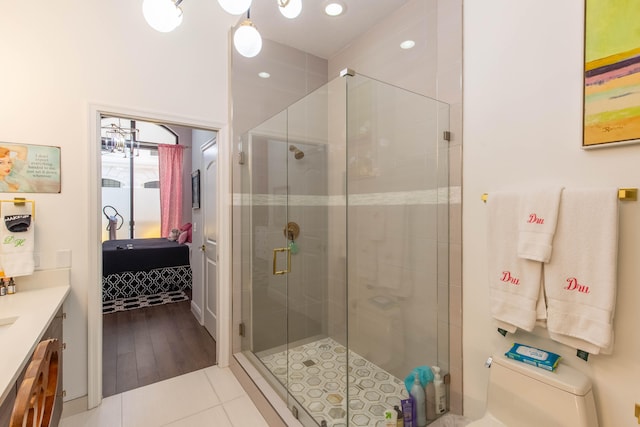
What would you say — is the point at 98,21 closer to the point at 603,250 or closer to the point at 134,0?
the point at 134,0

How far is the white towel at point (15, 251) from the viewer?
6.10 ft

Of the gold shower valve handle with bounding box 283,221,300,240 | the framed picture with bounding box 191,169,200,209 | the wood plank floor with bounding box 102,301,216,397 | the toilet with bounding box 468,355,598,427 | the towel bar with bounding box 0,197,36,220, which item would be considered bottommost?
the wood plank floor with bounding box 102,301,216,397

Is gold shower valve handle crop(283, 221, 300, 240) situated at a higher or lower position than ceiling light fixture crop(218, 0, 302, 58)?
lower

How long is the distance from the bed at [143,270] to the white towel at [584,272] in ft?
16.7

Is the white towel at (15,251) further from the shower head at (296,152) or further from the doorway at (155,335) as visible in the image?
the shower head at (296,152)

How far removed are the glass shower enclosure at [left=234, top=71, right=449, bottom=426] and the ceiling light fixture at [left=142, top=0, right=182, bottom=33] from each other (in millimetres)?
935

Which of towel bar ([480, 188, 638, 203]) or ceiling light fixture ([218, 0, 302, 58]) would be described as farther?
ceiling light fixture ([218, 0, 302, 58])

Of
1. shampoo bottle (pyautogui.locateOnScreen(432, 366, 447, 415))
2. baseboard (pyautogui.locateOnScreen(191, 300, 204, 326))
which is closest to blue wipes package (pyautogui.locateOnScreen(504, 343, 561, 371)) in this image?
shampoo bottle (pyautogui.locateOnScreen(432, 366, 447, 415))

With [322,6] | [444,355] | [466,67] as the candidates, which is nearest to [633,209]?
[466,67]

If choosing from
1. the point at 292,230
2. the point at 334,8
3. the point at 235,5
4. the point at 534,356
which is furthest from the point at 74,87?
the point at 534,356

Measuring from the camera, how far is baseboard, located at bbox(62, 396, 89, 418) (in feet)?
6.83

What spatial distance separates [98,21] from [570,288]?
3314 millimetres

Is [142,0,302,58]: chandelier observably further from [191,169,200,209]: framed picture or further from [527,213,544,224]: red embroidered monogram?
[191,169,200,209]: framed picture

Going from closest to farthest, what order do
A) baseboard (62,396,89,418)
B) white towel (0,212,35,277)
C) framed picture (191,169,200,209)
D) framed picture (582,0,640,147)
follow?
framed picture (582,0,640,147), white towel (0,212,35,277), baseboard (62,396,89,418), framed picture (191,169,200,209)
